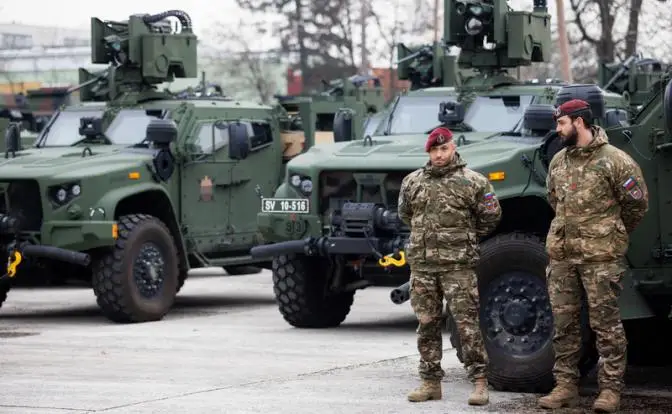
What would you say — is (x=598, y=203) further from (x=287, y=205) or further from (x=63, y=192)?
(x=63, y=192)

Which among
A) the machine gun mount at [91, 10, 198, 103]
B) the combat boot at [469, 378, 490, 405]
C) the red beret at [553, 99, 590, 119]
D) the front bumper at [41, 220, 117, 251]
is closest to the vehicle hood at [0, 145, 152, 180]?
the front bumper at [41, 220, 117, 251]

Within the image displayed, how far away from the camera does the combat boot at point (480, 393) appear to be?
30.4ft

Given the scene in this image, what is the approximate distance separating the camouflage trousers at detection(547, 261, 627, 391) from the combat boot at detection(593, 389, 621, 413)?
0.04m

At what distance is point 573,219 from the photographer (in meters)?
9.12

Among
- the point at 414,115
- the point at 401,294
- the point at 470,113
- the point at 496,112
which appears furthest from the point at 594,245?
the point at 414,115

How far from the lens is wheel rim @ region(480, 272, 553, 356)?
976 cm

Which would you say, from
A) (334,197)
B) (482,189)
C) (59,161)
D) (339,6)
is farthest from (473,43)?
(339,6)

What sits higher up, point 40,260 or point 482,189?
point 482,189

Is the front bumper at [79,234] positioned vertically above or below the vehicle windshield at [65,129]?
below

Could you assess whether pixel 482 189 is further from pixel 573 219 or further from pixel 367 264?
pixel 367 264

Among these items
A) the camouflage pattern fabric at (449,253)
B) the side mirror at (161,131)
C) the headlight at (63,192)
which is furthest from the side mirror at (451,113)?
the camouflage pattern fabric at (449,253)

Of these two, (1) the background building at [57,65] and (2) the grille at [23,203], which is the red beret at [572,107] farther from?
(1) the background building at [57,65]

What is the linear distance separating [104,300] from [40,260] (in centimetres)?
76

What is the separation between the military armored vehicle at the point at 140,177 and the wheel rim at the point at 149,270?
0.04 ft
